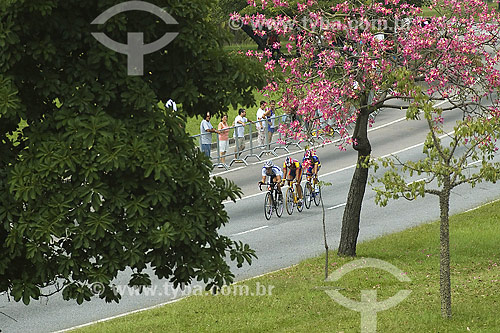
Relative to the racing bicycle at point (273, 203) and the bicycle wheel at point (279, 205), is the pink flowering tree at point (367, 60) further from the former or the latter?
the bicycle wheel at point (279, 205)

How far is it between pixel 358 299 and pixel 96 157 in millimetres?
8058

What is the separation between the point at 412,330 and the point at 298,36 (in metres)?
7.97

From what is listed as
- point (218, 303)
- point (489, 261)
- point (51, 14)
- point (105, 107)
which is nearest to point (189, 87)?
point (105, 107)

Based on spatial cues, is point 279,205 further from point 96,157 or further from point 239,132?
point 96,157

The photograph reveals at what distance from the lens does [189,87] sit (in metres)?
10.9

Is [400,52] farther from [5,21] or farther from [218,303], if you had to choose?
[5,21]

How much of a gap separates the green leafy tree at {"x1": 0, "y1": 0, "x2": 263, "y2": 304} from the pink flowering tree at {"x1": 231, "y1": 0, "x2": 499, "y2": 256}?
821 cm

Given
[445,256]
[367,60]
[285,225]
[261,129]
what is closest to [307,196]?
[285,225]

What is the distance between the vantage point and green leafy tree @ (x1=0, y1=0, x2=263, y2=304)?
969 centimetres

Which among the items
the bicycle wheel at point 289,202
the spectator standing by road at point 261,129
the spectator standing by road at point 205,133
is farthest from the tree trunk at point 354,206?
the spectator standing by road at point 261,129

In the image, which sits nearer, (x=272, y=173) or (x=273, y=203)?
(x=272, y=173)

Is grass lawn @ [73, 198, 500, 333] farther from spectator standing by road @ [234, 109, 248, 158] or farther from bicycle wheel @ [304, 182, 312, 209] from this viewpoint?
spectator standing by road @ [234, 109, 248, 158]

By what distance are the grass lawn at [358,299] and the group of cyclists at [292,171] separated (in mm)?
3387

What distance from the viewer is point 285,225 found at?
2484cm
